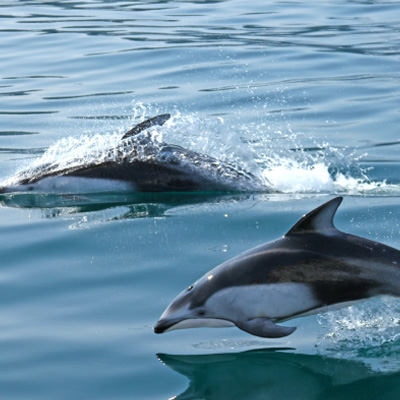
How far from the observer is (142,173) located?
9.27m

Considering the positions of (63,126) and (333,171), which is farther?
(63,126)

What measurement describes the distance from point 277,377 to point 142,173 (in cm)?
429

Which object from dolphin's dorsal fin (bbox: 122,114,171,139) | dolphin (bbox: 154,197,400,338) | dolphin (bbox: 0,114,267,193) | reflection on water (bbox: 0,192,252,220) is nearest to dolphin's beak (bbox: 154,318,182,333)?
dolphin (bbox: 154,197,400,338)

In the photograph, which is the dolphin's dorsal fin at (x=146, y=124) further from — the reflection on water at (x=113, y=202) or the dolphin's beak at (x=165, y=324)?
the dolphin's beak at (x=165, y=324)

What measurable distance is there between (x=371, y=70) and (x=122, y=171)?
8.10 m

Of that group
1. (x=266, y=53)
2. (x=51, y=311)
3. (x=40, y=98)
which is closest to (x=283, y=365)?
(x=51, y=311)

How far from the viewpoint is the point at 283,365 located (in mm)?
5453

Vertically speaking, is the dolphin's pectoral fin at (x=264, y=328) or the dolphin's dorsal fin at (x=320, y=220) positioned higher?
the dolphin's dorsal fin at (x=320, y=220)

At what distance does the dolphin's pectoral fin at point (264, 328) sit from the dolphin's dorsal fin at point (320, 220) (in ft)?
1.93

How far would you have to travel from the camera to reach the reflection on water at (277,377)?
16.8ft

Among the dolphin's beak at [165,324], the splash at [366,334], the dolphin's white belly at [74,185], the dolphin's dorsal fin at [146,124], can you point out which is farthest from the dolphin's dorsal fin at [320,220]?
the dolphin's dorsal fin at [146,124]

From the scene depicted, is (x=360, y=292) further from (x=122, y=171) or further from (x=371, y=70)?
(x=371, y=70)

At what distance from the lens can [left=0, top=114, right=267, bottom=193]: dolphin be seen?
30.3ft

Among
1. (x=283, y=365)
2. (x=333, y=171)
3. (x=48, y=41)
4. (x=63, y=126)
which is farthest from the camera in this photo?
(x=48, y=41)
